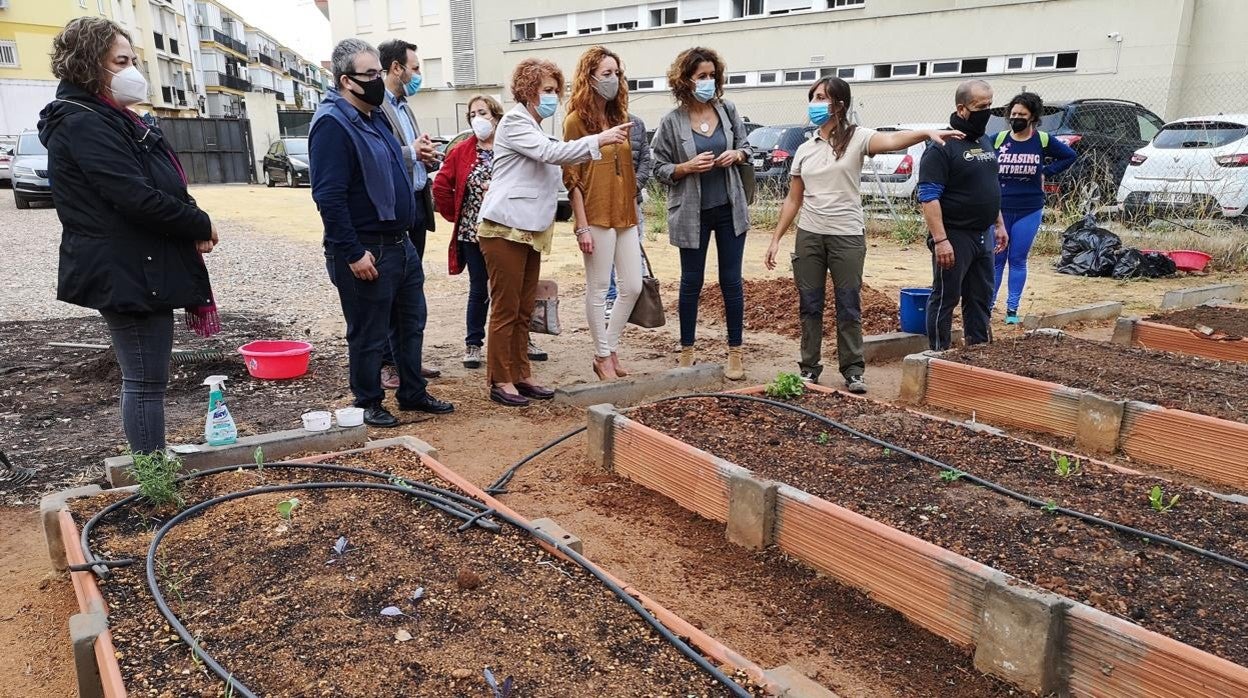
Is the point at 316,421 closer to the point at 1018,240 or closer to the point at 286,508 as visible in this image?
the point at 286,508

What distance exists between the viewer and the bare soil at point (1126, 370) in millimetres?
4195

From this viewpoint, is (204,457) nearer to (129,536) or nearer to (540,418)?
(129,536)

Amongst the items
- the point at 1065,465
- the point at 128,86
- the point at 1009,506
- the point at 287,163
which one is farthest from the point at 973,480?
the point at 287,163

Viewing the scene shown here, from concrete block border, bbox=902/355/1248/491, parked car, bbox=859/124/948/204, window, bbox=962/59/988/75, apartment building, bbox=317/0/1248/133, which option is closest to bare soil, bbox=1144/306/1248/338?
concrete block border, bbox=902/355/1248/491

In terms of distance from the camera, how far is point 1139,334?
5.85 meters

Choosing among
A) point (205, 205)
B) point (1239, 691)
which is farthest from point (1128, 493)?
point (205, 205)

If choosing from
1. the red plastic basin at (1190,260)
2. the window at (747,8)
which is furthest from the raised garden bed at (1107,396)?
the window at (747,8)

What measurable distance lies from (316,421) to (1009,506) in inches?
113

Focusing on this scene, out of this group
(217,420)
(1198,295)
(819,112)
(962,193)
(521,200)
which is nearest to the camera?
(217,420)

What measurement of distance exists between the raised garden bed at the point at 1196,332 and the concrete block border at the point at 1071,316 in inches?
22.2

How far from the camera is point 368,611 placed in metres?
2.42

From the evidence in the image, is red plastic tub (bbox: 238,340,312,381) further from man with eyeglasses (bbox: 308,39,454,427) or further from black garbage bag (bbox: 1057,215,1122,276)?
black garbage bag (bbox: 1057,215,1122,276)

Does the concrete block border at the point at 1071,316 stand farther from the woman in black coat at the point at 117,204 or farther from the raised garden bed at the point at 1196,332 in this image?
the woman in black coat at the point at 117,204

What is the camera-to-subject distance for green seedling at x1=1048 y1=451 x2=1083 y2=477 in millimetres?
3348
